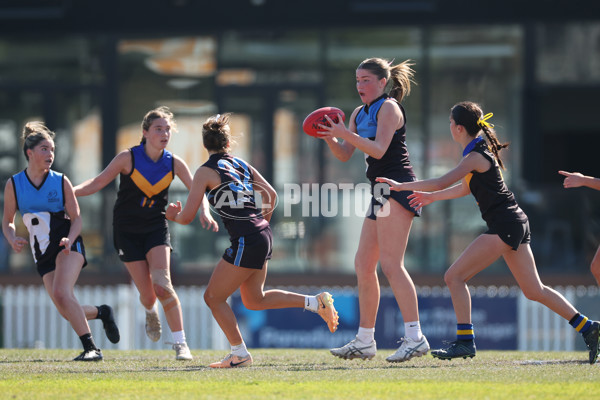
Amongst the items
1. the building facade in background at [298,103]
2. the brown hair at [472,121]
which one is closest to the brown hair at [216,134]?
the brown hair at [472,121]

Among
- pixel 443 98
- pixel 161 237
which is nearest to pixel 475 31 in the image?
pixel 443 98

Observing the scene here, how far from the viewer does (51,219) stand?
816 cm

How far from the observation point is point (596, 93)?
1705 cm

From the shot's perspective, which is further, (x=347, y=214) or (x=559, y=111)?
(x=559, y=111)

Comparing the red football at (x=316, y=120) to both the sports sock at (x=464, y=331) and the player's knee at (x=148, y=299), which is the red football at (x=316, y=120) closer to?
the sports sock at (x=464, y=331)

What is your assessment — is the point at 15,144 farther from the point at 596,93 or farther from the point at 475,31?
the point at 596,93

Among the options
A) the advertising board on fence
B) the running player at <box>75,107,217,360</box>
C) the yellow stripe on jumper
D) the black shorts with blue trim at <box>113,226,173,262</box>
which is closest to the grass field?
the running player at <box>75,107,217,360</box>

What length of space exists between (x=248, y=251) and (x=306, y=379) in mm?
1106

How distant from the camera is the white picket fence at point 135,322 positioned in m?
14.4

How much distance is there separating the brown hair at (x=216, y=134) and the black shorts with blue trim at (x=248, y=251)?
72cm

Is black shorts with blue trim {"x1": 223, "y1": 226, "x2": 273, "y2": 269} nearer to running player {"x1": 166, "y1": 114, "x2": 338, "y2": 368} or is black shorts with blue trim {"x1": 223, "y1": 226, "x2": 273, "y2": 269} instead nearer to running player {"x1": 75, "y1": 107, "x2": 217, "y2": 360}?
running player {"x1": 166, "y1": 114, "x2": 338, "y2": 368}

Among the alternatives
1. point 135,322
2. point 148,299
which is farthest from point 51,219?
point 135,322

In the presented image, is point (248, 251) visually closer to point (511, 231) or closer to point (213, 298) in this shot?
point (213, 298)

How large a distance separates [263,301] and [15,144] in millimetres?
10341
